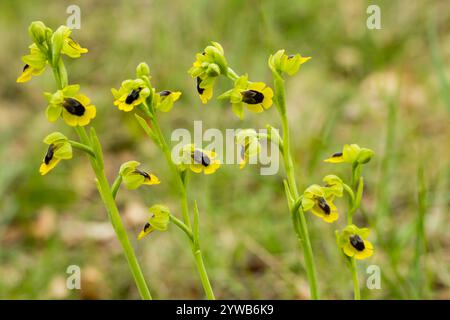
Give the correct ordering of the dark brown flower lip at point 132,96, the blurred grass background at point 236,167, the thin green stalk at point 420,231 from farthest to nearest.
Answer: the blurred grass background at point 236,167
the thin green stalk at point 420,231
the dark brown flower lip at point 132,96

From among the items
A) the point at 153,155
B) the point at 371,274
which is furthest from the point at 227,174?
the point at 371,274

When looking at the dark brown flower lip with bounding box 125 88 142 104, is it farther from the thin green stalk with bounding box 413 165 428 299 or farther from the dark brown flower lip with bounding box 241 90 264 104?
the thin green stalk with bounding box 413 165 428 299

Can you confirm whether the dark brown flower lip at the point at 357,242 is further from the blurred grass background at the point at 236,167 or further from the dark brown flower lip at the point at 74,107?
the dark brown flower lip at the point at 74,107

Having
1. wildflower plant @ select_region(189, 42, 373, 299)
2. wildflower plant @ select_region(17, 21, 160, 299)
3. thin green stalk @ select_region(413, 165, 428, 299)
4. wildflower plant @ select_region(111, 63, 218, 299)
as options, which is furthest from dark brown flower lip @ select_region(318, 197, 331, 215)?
thin green stalk @ select_region(413, 165, 428, 299)

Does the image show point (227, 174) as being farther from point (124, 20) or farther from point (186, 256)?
point (124, 20)

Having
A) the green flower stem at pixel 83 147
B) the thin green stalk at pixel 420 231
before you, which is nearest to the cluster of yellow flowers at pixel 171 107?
the green flower stem at pixel 83 147

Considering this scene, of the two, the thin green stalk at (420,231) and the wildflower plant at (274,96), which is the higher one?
the wildflower plant at (274,96)
